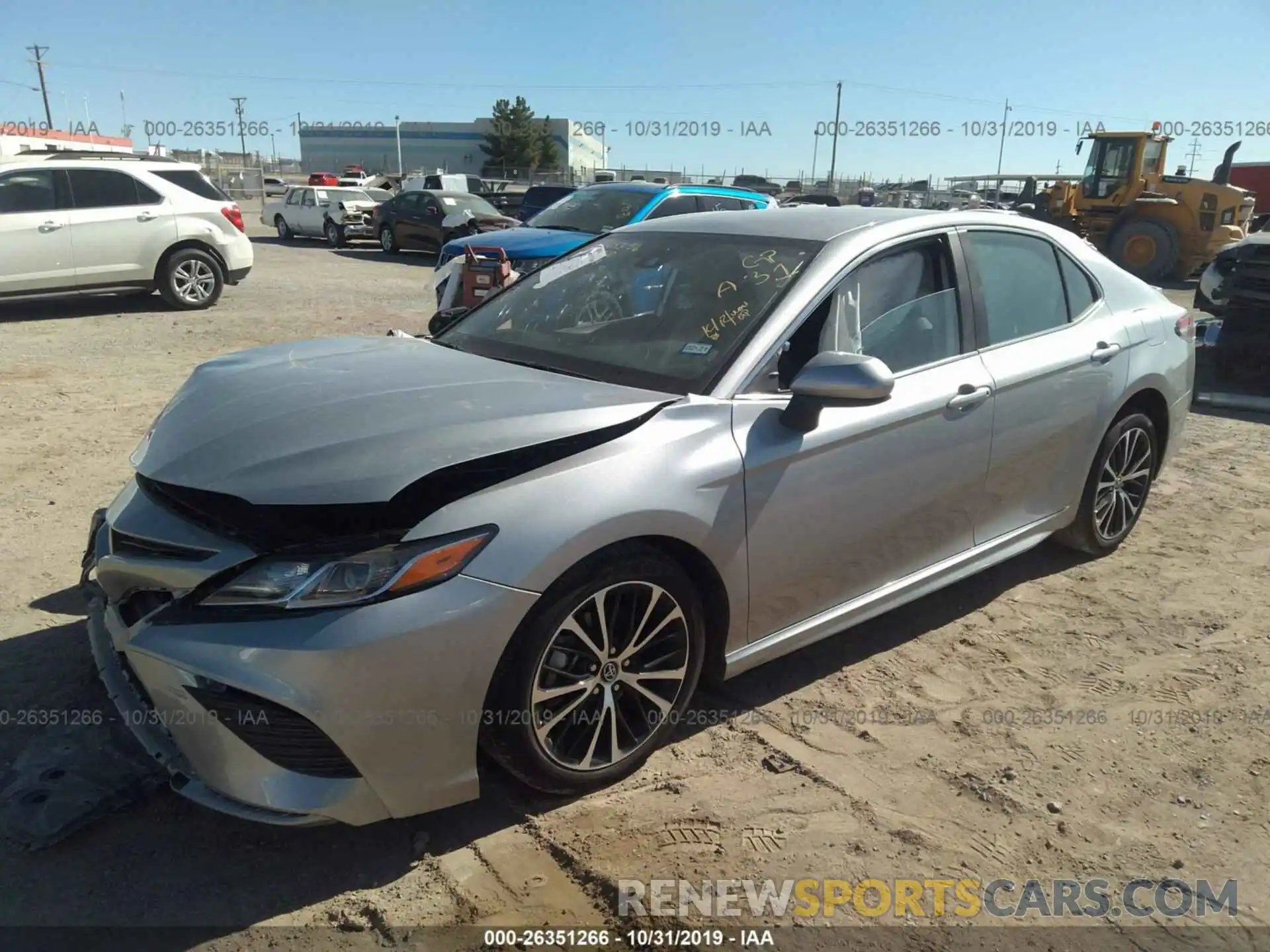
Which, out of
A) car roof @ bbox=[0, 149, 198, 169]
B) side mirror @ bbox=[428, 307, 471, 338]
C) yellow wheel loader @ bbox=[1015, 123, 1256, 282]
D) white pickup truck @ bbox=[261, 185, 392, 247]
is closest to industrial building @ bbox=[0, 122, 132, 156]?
car roof @ bbox=[0, 149, 198, 169]

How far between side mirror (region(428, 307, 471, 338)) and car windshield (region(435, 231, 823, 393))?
166 mm

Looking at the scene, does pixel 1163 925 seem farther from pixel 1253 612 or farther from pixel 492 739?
pixel 1253 612

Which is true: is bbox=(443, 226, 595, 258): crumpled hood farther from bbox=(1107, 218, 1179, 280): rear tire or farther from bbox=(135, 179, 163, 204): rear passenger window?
bbox=(1107, 218, 1179, 280): rear tire

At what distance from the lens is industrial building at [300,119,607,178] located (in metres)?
78.1

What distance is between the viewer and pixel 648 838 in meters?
2.66

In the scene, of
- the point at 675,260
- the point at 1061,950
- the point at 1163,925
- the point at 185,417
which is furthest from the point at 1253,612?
the point at 185,417

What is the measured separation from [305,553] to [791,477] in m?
1.50

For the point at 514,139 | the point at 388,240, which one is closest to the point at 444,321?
the point at 388,240

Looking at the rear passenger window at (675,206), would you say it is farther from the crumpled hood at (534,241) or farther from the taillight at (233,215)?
the taillight at (233,215)

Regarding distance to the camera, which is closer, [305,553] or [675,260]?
[305,553]

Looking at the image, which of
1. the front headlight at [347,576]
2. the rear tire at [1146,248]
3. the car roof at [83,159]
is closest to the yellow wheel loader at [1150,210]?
the rear tire at [1146,248]

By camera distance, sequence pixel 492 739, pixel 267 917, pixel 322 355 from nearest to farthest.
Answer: pixel 267 917, pixel 492 739, pixel 322 355

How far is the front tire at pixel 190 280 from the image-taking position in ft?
37.2

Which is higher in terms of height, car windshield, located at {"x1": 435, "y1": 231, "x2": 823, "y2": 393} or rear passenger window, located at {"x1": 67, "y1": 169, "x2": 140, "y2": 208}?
rear passenger window, located at {"x1": 67, "y1": 169, "x2": 140, "y2": 208}
